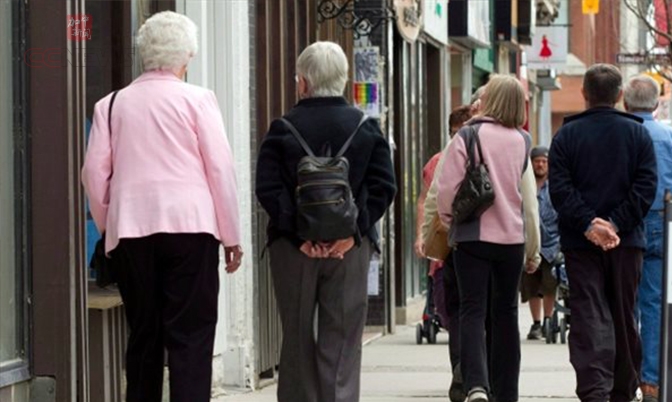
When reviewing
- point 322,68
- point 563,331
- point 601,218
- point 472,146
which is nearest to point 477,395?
point 601,218

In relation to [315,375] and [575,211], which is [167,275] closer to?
[315,375]

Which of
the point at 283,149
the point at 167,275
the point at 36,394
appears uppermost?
the point at 283,149

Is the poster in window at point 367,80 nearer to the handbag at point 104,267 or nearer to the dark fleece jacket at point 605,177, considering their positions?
the dark fleece jacket at point 605,177

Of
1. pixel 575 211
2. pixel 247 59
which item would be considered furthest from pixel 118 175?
pixel 247 59

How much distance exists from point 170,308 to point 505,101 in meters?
2.88

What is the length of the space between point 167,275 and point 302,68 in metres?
1.16

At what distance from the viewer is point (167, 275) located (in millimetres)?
8258

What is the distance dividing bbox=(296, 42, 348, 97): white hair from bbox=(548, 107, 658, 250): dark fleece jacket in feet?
6.45

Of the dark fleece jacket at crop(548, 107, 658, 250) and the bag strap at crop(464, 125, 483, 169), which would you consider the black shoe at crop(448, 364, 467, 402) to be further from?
the bag strap at crop(464, 125, 483, 169)

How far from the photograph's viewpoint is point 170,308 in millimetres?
8250

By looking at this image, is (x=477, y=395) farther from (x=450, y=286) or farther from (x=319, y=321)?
(x=319, y=321)

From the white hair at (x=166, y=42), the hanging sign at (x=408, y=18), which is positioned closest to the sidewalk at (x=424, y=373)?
the hanging sign at (x=408, y=18)

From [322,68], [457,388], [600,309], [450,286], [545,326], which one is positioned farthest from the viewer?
[545,326]

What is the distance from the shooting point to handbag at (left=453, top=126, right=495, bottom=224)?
10.3 metres
